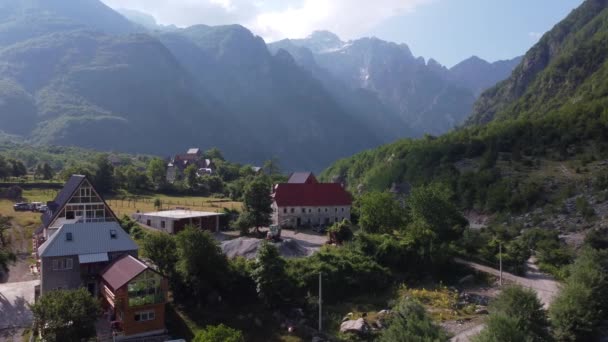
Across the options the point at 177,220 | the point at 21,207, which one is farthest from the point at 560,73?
the point at 21,207

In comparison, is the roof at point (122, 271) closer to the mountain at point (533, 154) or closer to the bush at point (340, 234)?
the bush at point (340, 234)

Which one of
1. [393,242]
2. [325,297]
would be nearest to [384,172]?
[393,242]

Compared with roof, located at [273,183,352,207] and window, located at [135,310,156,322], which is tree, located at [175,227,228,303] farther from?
roof, located at [273,183,352,207]

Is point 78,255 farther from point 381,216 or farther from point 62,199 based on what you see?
point 381,216

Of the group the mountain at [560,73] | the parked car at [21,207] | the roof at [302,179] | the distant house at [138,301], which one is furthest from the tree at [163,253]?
the mountain at [560,73]

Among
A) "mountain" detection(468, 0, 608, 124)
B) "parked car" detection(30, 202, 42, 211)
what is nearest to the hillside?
"mountain" detection(468, 0, 608, 124)

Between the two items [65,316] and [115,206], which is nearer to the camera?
[65,316]
